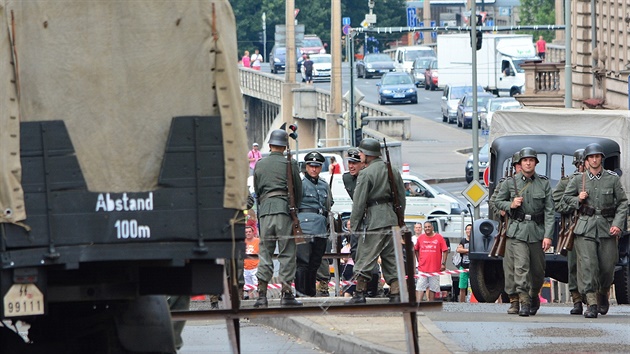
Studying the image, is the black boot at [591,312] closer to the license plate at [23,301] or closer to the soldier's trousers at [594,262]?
the soldier's trousers at [594,262]

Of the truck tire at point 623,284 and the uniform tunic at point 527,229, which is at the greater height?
the uniform tunic at point 527,229

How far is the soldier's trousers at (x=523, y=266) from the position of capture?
17.6 meters

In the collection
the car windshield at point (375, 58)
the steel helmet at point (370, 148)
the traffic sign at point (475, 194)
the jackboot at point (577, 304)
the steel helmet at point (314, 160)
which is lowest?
the traffic sign at point (475, 194)

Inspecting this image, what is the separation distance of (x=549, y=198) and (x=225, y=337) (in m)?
3.69

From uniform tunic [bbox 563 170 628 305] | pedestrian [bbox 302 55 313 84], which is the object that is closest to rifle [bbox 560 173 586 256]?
uniform tunic [bbox 563 170 628 305]

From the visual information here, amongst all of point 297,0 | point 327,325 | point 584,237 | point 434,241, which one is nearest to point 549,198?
point 584,237

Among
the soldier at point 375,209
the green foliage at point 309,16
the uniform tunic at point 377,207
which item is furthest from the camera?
the green foliage at point 309,16

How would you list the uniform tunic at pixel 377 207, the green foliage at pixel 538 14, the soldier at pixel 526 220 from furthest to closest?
the green foliage at pixel 538 14, the soldier at pixel 526 220, the uniform tunic at pixel 377 207

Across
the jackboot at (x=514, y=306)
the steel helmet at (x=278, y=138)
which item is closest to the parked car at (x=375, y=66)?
the jackboot at (x=514, y=306)

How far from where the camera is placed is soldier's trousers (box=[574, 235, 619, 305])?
17.7m

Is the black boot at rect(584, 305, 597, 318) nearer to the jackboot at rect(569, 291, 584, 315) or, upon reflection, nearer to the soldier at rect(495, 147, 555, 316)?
the jackboot at rect(569, 291, 584, 315)

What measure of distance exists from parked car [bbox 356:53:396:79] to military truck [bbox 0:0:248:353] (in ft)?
289

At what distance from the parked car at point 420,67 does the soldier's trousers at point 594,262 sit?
77800 mm

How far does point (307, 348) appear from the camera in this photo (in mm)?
15148
